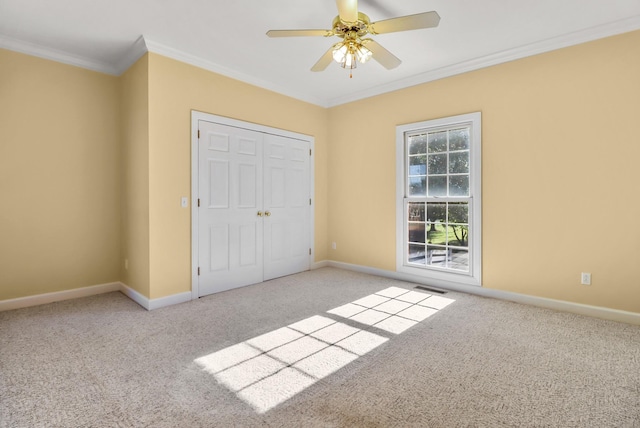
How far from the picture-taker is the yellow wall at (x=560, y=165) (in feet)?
9.71

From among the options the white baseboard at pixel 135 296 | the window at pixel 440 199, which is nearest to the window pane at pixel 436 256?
the window at pixel 440 199

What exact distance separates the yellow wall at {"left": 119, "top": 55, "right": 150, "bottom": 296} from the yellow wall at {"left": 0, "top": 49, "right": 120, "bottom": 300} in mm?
183

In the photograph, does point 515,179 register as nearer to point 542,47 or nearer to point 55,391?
point 542,47

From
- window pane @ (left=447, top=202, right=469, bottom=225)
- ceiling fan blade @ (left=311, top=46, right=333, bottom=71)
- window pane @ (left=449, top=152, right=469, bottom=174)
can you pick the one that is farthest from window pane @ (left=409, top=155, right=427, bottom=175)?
ceiling fan blade @ (left=311, top=46, right=333, bottom=71)

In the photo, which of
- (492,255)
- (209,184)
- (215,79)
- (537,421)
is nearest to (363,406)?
(537,421)

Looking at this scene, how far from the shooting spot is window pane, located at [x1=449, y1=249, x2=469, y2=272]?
4.00 m

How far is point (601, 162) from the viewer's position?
10.0 feet

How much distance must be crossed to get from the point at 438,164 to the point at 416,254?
4.19ft

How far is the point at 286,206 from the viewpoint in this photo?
4773mm

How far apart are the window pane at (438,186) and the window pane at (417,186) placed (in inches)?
3.4

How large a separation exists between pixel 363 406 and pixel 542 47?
387 centimetres

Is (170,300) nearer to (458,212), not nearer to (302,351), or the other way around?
(302,351)

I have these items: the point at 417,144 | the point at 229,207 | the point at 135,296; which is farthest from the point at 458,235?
the point at 135,296

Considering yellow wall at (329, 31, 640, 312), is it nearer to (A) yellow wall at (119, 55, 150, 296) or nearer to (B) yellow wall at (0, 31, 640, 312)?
(B) yellow wall at (0, 31, 640, 312)
